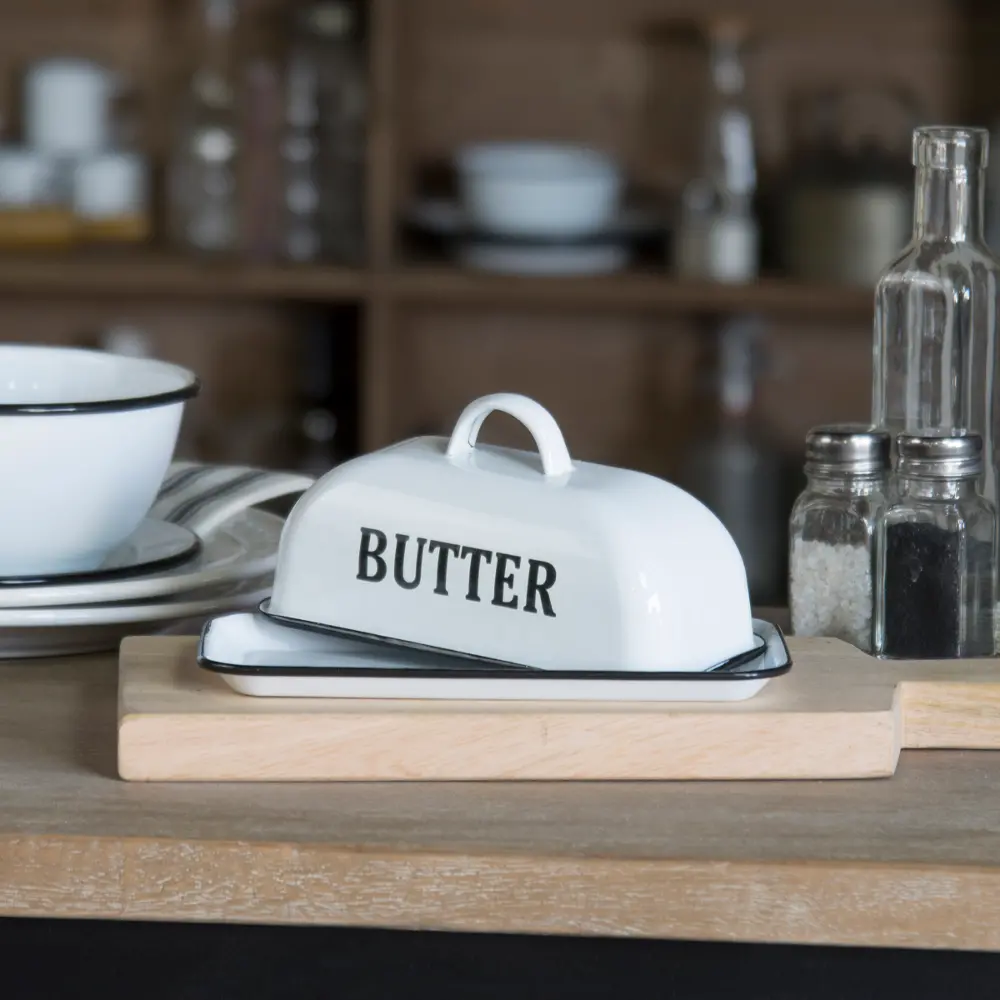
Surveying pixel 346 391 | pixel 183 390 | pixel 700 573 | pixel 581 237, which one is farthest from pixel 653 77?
pixel 700 573

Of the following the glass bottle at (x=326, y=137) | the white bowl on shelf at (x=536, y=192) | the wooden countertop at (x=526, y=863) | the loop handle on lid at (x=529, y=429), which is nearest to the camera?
the wooden countertop at (x=526, y=863)

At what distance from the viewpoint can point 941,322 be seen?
70 centimetres

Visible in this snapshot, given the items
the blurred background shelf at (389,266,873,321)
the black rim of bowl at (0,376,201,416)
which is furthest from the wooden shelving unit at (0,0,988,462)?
the black rim of bowl at (0,376,201,416)

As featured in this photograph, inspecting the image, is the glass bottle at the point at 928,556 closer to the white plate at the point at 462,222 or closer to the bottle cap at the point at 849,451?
the bottle cap at the point at 849,451

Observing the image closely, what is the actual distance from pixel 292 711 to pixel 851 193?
1.36 m

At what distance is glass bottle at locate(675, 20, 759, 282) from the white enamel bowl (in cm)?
119

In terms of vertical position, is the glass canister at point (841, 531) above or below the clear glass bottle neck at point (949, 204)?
below

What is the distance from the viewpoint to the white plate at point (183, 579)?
26.2 inches

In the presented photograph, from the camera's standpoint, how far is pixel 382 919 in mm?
489

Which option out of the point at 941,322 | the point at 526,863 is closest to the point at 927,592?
the point at 941,322

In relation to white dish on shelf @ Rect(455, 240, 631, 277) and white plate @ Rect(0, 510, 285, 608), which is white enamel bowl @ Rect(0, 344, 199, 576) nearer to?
white plate @ Rect(0, 510, 285, 608)

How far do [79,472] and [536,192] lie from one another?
1148 millimetres

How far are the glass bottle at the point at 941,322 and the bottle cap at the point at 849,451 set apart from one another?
0.03 metres

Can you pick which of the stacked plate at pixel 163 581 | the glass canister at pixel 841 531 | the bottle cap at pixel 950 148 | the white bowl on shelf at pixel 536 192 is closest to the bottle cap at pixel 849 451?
the glass canister at pixel 841 531
